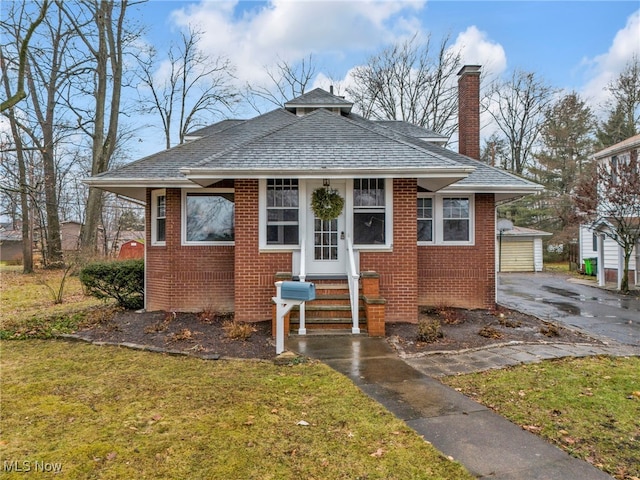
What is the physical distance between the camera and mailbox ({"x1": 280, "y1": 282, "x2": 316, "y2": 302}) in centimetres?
591

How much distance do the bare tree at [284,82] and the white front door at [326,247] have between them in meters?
20.0

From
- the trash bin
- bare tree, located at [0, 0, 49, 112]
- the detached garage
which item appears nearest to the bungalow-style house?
bare tree, located at [0, 0, 49, 112]

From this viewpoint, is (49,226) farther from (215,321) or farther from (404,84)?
(404,84)

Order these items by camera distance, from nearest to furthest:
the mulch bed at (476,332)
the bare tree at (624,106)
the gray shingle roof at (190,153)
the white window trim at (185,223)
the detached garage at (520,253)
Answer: the mulch bed at (476,332), the gray shingle roof at (190,153), the white window trim at (185,223), the detached garage at (520,253), the bare tree at (624,106)

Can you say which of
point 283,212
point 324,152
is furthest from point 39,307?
point 324,152

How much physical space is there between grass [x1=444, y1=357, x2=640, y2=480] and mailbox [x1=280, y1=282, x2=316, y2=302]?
92.0 inches

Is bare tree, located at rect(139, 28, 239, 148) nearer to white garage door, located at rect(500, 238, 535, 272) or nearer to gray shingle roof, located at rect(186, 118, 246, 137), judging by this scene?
gray shingle roof, located at rect(186, 118, 246, 137)

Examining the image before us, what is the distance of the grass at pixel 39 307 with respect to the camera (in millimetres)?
7791

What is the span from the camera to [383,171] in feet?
24.4

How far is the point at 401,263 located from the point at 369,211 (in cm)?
133

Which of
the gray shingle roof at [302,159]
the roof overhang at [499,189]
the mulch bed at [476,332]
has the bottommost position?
the mulch bed at [476,332]

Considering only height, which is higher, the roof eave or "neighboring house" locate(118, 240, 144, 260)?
the roof eave

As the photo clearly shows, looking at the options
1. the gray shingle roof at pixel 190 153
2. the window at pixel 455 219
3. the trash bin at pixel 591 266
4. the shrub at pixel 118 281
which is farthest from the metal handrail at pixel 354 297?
the trash bin at pixel 591 266

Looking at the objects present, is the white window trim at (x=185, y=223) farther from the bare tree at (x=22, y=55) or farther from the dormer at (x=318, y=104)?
the dormer at (x=318, y=104)
